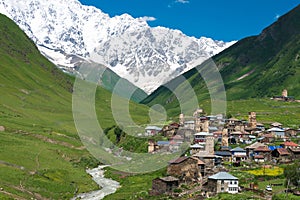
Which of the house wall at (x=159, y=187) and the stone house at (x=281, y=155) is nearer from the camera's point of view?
the house wall at (x=159, y=187)

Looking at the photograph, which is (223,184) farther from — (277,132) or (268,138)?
(277,132)

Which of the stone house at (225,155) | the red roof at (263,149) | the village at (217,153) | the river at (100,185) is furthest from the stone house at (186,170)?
the red roof at (263,149)

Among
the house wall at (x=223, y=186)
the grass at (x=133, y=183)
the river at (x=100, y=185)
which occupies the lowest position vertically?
the river at (x=100, y=185)

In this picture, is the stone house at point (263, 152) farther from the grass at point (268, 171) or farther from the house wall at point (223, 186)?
the house wall at point (223, 186)

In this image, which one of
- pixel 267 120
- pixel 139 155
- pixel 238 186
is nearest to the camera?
pixel 238 186

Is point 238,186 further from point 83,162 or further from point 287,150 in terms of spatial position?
→ point 83,162

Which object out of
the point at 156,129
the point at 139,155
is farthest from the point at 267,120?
the point at 139,155

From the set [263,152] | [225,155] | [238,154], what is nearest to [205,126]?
[225,155]
